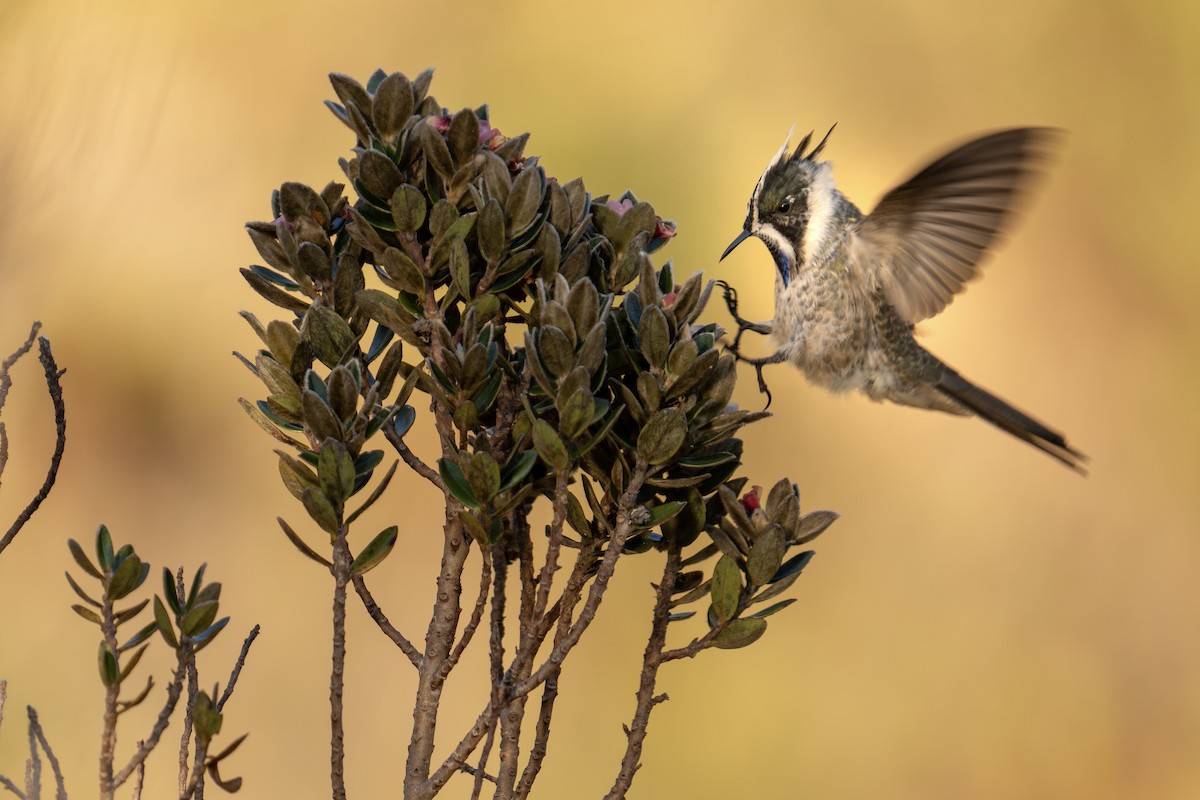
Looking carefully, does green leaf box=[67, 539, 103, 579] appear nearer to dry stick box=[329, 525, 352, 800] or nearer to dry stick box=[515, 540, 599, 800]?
dry stick box=[329, 525, 352, 800]

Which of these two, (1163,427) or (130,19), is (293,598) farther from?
(1163,427)

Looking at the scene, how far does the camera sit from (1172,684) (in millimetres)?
2678

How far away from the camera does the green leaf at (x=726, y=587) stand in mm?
860

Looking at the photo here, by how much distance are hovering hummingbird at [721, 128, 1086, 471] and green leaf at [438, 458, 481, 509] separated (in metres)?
0.75

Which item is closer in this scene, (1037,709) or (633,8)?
(1037,709)

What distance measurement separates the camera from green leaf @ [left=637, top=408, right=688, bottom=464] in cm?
76

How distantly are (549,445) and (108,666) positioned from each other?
12.3 inches

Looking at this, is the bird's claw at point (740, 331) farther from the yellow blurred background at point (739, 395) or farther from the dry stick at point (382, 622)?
the yellow blurred background at point (739, 395)

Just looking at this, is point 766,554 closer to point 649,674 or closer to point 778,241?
point 649,674

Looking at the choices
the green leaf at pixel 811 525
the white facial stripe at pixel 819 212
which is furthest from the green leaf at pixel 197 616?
the white facial stripe at pixel 819 212

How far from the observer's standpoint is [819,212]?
5.44ft

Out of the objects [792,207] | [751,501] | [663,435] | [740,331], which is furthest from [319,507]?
[792,207]

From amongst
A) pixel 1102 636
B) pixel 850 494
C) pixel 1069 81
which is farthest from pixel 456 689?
pixel 1069 81

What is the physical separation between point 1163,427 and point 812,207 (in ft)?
5.37
